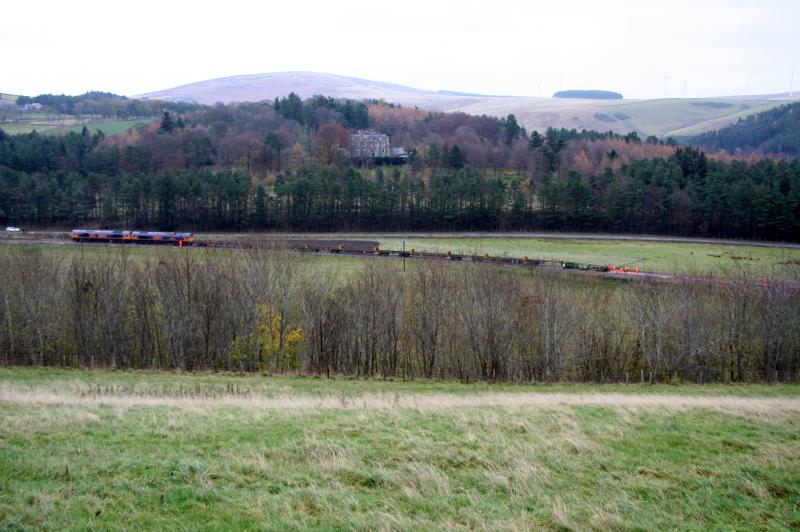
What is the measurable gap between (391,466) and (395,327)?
25.8 m

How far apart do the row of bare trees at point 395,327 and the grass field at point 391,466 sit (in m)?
18.2

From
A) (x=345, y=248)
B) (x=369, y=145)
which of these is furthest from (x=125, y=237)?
(x=369, y=145)

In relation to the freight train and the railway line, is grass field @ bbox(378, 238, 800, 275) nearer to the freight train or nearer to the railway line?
the railway line

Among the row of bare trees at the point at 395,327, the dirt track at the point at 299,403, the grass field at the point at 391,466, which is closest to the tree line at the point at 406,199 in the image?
the row of bare trees at the point at 395,327

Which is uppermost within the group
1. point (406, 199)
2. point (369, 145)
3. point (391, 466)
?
point (369, 145)

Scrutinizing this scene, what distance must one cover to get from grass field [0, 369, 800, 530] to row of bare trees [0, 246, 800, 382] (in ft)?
59.6

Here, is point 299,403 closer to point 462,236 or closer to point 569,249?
point 569,249

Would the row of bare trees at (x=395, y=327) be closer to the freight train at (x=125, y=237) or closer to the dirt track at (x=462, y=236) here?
the freight train at (x=125, y=237)

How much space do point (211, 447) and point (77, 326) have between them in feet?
99.2

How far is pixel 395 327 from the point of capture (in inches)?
1478

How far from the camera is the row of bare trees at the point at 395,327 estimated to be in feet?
119

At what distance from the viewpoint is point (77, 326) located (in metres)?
37.5

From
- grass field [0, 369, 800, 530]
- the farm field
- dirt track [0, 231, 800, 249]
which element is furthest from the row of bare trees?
dirt track [0, 231, 800, 249]

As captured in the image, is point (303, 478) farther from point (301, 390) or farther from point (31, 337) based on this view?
point (31, 337)
